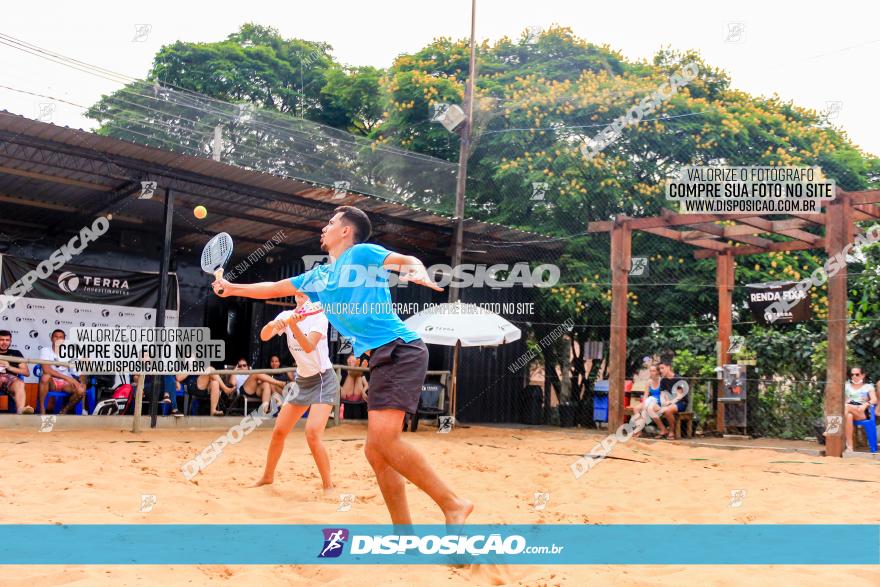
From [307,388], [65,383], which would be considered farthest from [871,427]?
[65,383]

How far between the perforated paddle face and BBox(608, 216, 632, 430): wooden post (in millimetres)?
8702

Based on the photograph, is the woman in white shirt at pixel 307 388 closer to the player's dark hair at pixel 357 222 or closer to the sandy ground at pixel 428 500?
the sandy ground at pixel 428 500

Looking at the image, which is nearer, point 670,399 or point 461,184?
point 670,399

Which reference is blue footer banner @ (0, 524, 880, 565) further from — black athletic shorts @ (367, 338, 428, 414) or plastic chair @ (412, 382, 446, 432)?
plastic chair @ (412, 382, 446, 432)

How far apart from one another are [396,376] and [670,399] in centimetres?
973

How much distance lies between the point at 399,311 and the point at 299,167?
432 centimetres

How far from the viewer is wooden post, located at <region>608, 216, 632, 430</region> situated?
1304cm

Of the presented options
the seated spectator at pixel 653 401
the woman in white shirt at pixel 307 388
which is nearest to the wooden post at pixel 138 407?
the woman in white shirt at pixel 307 388

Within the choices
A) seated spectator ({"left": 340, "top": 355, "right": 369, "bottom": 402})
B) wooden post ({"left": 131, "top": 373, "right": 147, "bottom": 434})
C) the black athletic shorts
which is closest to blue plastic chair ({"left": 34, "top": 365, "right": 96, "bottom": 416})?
wooden post ({"left": 131, "top": 373, "right": 147, "bottom": 434})

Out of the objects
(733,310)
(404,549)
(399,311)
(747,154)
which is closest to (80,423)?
(399,311)

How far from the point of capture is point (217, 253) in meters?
5.56

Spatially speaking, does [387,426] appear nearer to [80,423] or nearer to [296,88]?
[80,423]

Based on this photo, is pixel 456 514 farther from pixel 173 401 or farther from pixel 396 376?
pixel 173 401

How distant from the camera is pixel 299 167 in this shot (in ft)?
43.6
